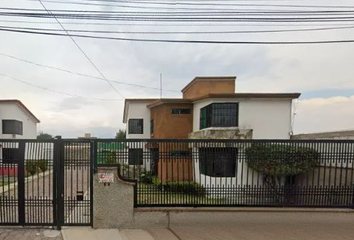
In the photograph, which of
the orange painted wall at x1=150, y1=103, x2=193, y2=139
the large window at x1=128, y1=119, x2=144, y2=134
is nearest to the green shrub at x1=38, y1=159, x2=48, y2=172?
the orange painted wall at x1=150, y1=103, x2=193, y2=139

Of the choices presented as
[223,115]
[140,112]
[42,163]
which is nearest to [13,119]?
[140,112]

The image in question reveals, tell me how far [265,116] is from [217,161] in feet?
32.7

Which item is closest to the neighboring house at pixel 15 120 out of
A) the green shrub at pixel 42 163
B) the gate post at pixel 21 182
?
the gate post at pixel 21 182

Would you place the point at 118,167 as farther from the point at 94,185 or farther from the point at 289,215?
the point at 289,215

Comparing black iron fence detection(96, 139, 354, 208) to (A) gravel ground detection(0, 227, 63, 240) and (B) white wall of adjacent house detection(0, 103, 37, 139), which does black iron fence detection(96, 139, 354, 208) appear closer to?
(A) gravel ground detection(0, 227, 63, 240)

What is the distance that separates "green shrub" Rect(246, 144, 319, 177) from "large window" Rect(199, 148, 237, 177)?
0.40m

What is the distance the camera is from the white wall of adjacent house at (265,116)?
46.9 ft

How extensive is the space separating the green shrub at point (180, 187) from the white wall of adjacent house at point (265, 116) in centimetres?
924

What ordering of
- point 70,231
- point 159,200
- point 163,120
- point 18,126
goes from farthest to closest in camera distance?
point 18,126 < point 163,120 < point 159,200 < point 70,231

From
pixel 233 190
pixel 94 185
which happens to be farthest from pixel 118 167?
pixel 233 190

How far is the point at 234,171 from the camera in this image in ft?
18.8

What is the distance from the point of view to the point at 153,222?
5426mm

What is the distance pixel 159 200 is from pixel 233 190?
1752 mm

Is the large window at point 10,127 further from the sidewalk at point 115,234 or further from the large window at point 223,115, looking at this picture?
the sidewalk at point 115,234
